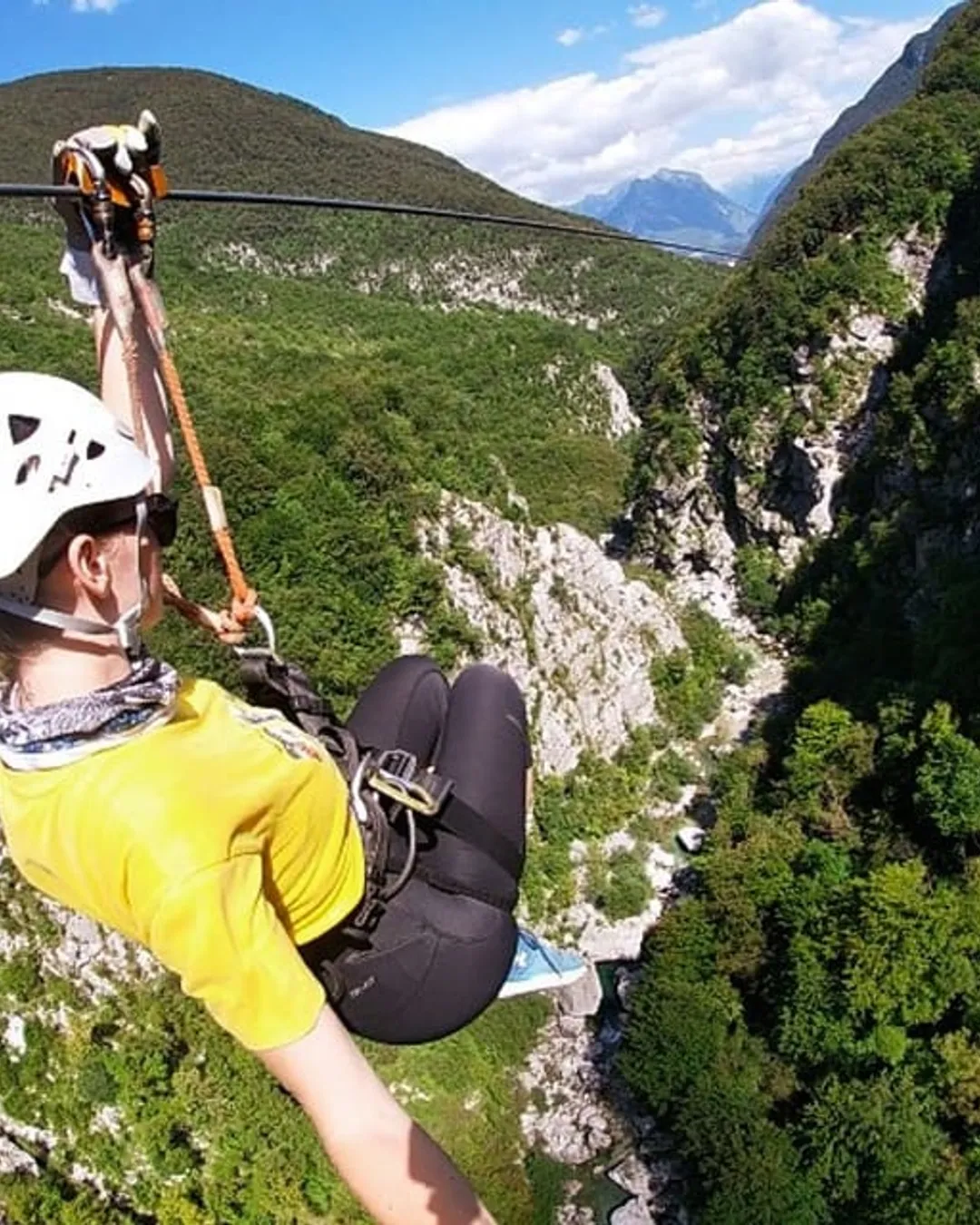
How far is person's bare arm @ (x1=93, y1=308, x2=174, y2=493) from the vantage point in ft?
9.84

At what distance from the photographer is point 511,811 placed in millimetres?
3379

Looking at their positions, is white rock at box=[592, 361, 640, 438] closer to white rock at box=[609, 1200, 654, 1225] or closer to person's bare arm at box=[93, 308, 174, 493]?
white rock at box=[609, 1200, 654, 1225]

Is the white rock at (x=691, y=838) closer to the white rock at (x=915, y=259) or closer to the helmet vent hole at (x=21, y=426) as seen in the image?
the white rock at (x=915, y=259)

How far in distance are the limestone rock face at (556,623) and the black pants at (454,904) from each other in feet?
89.2

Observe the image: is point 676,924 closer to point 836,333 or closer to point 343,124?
point 836,333

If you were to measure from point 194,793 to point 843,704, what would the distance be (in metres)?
29.3

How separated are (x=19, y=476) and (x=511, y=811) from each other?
5.92ft

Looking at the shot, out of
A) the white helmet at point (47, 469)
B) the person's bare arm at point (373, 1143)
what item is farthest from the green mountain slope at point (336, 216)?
the person's bare arm at point (373, 1143)

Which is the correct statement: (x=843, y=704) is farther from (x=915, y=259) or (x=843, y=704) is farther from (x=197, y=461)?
(x=197, y=461)

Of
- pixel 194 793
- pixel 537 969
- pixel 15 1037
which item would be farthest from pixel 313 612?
pixel 194 793

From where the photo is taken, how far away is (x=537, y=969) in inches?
163

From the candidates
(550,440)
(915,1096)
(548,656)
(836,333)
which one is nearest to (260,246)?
(550,440)

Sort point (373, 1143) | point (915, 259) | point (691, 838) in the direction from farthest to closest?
point (915, 259)
point (691, 838)
point (373, 1143)

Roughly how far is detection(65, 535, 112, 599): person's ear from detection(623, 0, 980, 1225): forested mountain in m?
17.6
